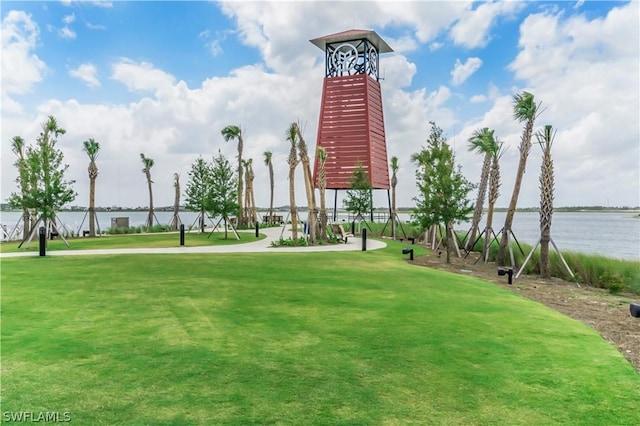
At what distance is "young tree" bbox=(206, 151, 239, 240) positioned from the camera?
97.4 ft

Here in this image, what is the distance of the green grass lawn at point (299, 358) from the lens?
4.08m

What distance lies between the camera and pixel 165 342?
236 inches

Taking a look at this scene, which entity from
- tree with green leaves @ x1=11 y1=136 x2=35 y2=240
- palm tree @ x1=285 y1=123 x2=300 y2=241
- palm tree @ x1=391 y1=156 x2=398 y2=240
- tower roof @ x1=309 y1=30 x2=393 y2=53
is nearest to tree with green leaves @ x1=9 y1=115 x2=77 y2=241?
tree with green leaves @ x1=11 y1=136 x2=35 y2=240

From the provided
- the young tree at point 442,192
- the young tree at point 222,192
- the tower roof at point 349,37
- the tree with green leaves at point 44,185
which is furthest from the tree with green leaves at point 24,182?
the tower roof at point 349,37

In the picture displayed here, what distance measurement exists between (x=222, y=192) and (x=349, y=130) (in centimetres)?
2127

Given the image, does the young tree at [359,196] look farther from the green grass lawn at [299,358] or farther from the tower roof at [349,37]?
the green grass lawn at [299,358]

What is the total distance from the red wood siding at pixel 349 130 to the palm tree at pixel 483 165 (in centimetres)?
1896

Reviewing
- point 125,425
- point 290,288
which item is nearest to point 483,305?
point 290,288

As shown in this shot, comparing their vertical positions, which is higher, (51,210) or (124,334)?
(51,210)

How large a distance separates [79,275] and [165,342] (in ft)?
24.3

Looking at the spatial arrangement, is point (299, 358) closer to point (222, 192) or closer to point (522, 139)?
point (522, 139)

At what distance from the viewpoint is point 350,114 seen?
154 ft

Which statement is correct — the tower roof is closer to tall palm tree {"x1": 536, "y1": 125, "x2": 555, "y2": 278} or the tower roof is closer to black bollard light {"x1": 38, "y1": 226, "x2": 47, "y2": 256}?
tall palm tree {"x1": 536, "y1": 125, "x2": 555, "y2": 278}

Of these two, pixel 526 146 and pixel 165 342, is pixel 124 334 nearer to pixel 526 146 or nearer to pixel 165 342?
pixel 165 342
